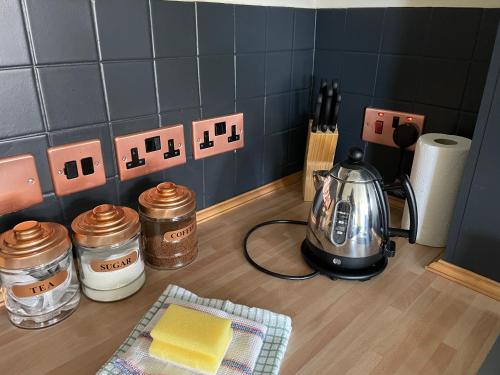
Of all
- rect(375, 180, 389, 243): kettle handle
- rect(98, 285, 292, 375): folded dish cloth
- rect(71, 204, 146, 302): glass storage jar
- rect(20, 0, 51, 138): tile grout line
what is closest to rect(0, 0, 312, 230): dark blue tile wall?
rect(20, 0, 51, 138): tile grout line

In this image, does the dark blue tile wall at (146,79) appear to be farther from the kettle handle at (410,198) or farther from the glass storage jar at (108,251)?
the kettle handle at (410,198)

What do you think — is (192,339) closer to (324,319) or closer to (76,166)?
(324,319)

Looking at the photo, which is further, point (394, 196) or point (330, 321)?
point (394, 196)

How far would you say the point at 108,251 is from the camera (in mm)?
599

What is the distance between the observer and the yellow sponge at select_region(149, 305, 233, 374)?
46 centimetres

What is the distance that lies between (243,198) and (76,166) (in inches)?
16.4

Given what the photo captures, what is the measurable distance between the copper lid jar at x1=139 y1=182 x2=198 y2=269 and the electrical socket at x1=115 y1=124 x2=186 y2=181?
7 centimetres

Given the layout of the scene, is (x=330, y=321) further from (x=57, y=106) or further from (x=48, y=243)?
(x=57, y=106)

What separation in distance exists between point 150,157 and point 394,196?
1.98 feet

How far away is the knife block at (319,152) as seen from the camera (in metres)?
0.91

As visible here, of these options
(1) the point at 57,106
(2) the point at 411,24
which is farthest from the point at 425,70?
(1) the point at 57,106

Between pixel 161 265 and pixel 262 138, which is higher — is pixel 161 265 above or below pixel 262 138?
below

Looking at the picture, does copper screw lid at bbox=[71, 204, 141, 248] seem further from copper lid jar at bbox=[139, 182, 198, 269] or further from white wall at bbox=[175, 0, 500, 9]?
white wall at bbox=[175, 0, 500, 9]

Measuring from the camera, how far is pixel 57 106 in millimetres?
607
